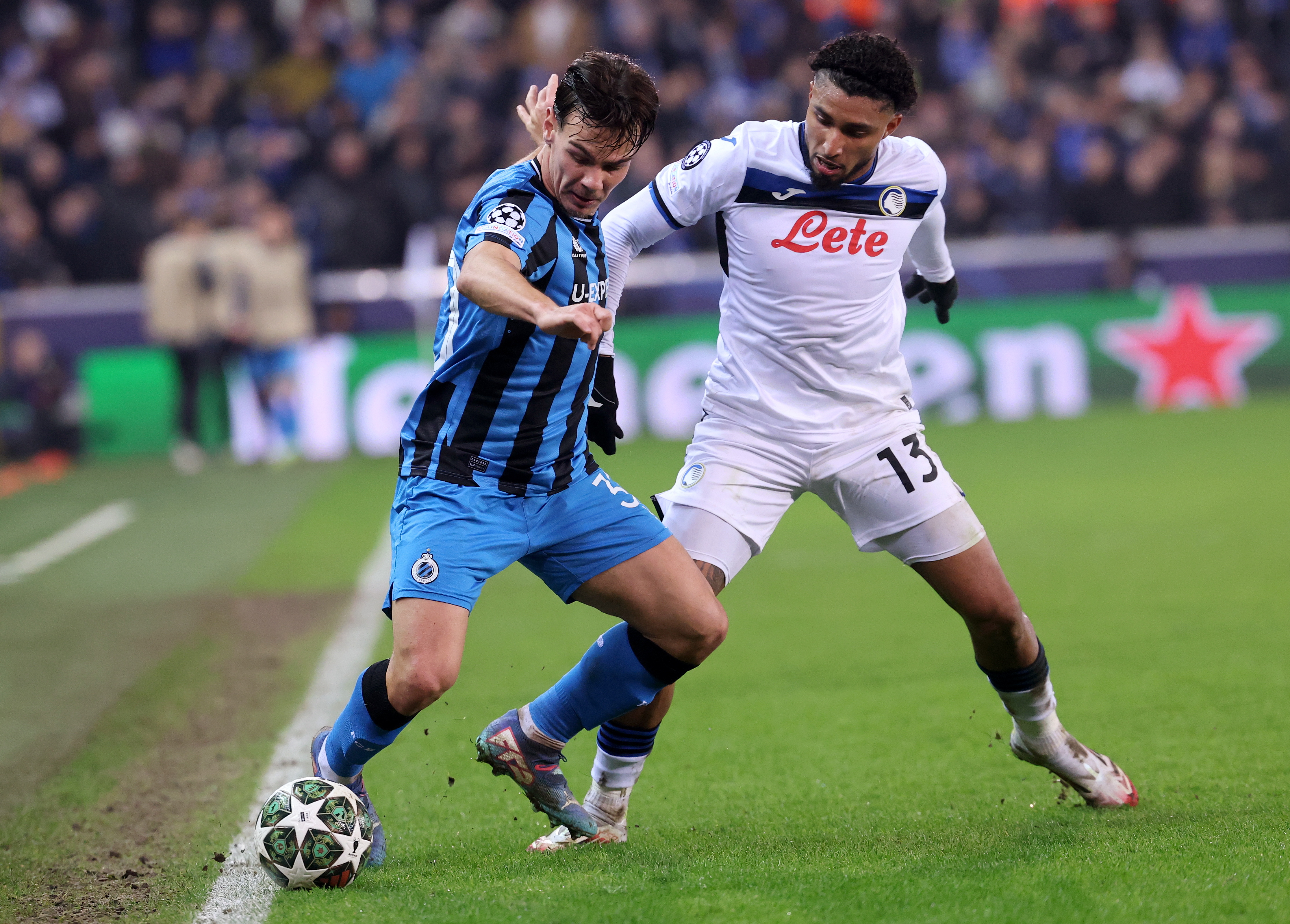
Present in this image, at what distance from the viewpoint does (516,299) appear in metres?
3.42

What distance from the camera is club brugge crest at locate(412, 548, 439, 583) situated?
12.4 feet

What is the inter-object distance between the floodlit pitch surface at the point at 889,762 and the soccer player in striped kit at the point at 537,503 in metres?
0.15

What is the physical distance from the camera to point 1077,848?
153 inches

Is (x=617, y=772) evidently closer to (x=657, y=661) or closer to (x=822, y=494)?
(x=657, y=661)

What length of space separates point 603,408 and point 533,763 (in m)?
0.99

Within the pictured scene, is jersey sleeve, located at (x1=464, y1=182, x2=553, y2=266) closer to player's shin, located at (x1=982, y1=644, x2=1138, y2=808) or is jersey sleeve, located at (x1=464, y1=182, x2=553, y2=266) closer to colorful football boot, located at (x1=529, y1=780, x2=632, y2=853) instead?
colorful football boot, located at (x1=529, y1=780, x2=632, y2=853)

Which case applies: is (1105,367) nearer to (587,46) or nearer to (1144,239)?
(1144,239)

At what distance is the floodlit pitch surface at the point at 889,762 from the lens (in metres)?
3.56

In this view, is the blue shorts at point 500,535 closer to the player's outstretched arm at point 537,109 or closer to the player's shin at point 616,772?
the player's shin at point 616,772

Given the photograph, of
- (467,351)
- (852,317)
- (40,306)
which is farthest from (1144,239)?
(467,351)

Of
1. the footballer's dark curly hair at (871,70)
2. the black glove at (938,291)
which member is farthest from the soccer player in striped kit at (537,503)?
the black glove at (938,291)

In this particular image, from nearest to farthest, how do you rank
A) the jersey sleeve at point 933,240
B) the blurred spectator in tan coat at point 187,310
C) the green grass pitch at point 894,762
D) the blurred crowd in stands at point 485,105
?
the green grass pitch at point 894,762, the jersey sleeve at point 933,240, the blurred spectator in tan coat at point 187,310, the blurred crowd in stands at point 485,105

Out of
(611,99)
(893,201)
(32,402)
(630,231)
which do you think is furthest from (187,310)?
(611,99)

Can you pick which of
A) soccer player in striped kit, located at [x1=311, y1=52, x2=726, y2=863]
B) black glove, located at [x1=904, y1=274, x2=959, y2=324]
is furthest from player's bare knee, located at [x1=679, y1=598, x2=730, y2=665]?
black glove, located at [x1=904, y1=274, x2=959, y2=324]
